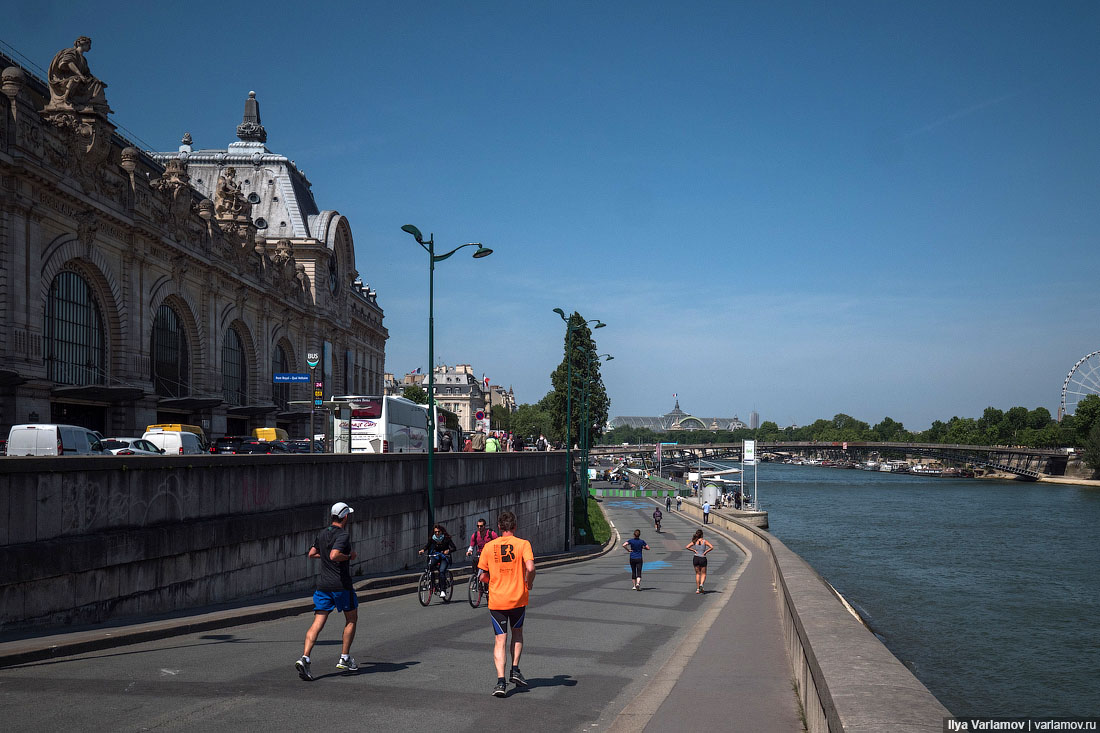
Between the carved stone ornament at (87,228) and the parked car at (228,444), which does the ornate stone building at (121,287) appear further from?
the parked car at (228,444)

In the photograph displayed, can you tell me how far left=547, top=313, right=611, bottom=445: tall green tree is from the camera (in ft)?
290

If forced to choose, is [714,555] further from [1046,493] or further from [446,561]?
[1046,493]

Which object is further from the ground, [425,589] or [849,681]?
[849,681]

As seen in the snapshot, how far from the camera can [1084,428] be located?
141m

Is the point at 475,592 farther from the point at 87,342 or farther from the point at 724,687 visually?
the point at 87,342

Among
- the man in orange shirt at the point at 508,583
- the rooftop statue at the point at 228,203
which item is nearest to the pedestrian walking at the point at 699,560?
the man in orange shirt at the point at 508,583

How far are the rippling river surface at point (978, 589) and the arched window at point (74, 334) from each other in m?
32.2

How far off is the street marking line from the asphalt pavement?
3 cm

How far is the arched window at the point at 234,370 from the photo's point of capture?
180 ft

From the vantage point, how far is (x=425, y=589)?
18.3m

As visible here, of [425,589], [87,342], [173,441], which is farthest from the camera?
[87,342]

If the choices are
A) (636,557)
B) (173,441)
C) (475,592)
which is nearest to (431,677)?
(475,592)

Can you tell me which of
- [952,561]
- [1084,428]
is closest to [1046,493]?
[1084,428]

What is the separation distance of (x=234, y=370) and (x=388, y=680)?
49637 mm
